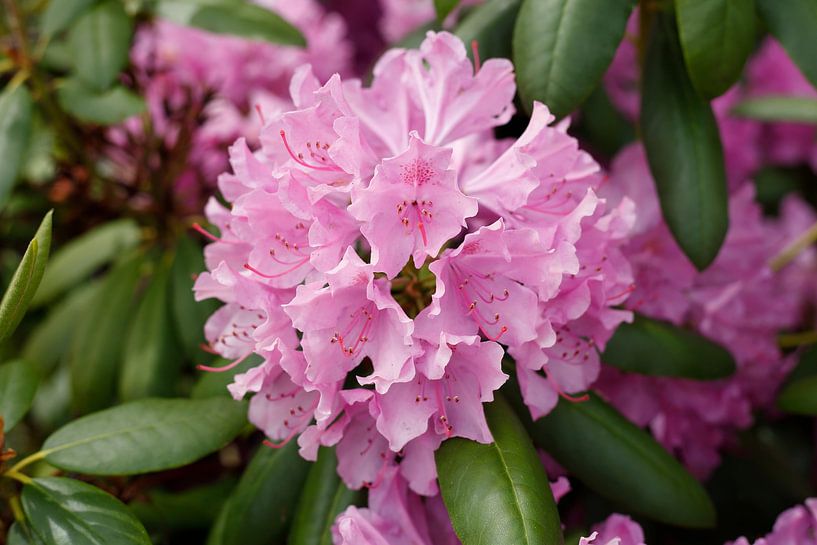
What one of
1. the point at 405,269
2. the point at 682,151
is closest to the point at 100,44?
the point at 405,269

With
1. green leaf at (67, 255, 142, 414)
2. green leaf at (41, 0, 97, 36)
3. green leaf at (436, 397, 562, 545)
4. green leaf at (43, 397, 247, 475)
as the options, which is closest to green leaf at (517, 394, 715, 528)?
green leaf at (436, 397, 562, 545)

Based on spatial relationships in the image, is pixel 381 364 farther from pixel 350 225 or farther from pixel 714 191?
pixel 714 191

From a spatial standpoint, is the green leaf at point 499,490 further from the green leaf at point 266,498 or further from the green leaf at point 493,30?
the green leaf at point 493,30

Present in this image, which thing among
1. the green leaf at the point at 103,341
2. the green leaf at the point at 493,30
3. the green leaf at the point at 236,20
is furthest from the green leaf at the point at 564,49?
the green leaf at the point at 103,341

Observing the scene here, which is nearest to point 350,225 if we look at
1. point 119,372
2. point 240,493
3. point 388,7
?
point 240,493

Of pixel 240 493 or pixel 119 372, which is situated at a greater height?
pixel 240 493

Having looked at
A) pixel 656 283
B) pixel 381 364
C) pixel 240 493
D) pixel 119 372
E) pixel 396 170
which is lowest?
pixel 119 372

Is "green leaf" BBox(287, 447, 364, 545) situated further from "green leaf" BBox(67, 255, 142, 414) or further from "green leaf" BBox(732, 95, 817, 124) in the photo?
"green leaf" BBox(732, 95, 817, 124)
